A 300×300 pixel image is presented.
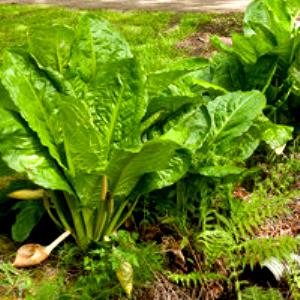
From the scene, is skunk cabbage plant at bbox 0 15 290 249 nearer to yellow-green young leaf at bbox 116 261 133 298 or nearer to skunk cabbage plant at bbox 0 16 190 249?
skunk cabbage plant at bbox 0 16 190 249

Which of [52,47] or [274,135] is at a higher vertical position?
[52,47]

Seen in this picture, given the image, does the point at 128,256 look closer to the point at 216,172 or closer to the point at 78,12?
the point at 216,172

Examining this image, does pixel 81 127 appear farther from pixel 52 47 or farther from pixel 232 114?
pixel 232 114

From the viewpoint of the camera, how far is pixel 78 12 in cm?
732

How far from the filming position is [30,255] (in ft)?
7.87

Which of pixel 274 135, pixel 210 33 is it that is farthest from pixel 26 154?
pixel 210 33

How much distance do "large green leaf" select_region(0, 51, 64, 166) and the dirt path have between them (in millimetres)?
5380

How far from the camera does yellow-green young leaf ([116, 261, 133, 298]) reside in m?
2.21

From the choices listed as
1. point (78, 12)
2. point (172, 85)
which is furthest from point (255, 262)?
point (78, 12)

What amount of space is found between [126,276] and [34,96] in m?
0.76

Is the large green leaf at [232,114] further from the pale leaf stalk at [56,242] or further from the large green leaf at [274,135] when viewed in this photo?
the pale leaf stalk at [56,242]

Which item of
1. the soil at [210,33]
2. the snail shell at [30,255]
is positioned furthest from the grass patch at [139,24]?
the snail shell at [30,255]

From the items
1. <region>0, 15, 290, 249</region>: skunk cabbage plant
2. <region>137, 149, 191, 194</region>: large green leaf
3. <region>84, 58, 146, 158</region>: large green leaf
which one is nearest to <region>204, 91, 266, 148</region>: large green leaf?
<region>0, 15, 290, 249</region>: skunk cabbage plant

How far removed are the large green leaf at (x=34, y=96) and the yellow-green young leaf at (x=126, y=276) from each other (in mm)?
439
